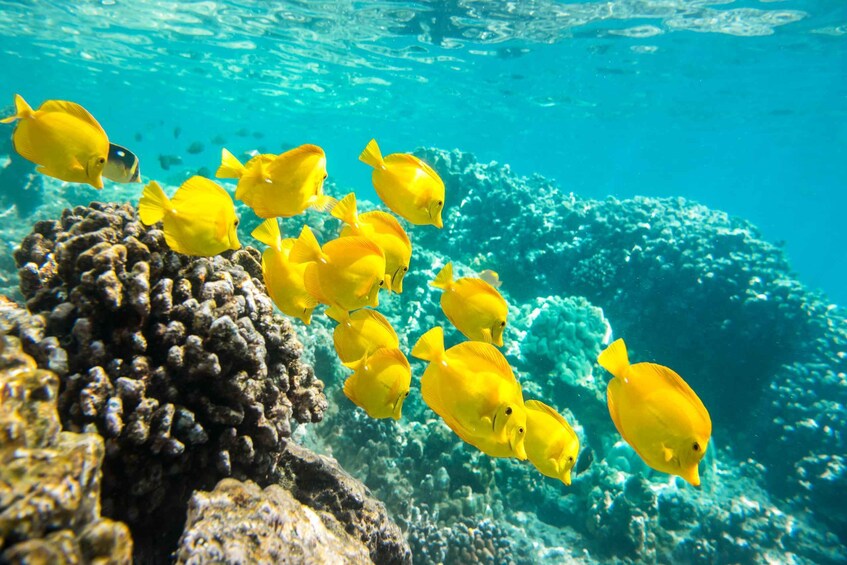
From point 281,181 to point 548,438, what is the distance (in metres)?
2.27

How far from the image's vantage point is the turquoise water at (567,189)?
23.1ft

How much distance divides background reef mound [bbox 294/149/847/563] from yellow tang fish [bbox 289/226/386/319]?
182 inches

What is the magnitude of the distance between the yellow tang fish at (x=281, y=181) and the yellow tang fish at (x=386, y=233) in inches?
8.8

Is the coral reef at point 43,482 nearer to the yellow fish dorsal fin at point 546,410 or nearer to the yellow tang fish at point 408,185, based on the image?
the yellow tang fish at point 408,185

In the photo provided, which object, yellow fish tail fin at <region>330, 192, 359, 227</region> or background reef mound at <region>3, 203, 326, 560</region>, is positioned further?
yellow fish tail fin at <region>330, 192, 359, 227</region>

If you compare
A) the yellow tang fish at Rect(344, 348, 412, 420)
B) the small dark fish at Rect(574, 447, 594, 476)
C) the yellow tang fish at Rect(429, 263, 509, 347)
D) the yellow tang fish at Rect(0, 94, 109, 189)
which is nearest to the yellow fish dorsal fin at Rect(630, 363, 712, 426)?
the yellow tang fish at Rect(429, 263, 509, 347)

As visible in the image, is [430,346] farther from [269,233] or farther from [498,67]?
[498,67]

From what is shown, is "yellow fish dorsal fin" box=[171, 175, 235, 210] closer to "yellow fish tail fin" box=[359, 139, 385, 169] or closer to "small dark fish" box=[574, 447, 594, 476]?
"yellow fish tail fin" box=[359, 139, 385, 169]

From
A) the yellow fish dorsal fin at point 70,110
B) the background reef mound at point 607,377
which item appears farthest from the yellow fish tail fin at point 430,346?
the background reef mound at point 607,377

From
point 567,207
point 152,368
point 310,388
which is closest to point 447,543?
point 310,388

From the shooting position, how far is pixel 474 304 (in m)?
2.79

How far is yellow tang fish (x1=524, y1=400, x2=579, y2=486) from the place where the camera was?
267cm

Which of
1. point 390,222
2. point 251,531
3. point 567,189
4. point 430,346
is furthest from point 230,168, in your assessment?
point 567,189

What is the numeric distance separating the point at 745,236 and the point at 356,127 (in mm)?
57004
